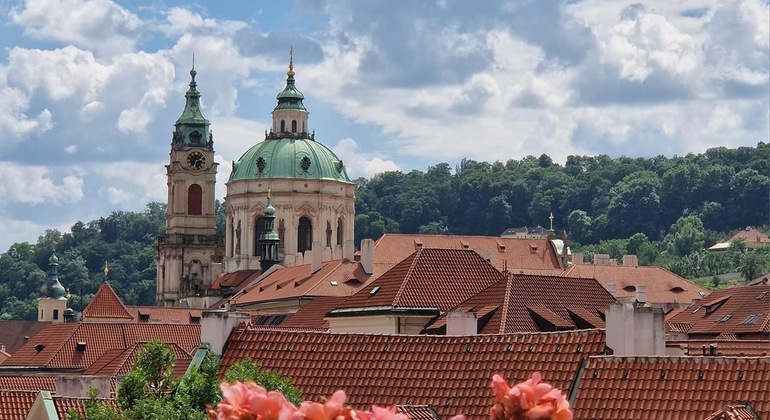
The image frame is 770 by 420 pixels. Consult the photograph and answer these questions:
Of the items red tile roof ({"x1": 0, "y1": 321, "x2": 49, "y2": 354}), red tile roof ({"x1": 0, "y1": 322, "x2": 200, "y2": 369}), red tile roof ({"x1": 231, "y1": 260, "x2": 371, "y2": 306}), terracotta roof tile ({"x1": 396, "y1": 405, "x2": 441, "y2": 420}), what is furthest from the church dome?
terracotta roof tile ({"x1": 396, "y1": 405, "x2": 441, "y2": 420})

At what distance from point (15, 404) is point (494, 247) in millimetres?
116578

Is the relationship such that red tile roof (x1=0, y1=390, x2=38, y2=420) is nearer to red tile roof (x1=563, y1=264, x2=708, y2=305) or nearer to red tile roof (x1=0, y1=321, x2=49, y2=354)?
red tile roof (x1=563, y1=264, x2=708, y2=305)

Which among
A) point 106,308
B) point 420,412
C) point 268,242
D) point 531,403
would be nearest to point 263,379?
point 420,412

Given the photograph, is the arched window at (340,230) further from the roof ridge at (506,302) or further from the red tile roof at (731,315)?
the roof ridge at (506,302)

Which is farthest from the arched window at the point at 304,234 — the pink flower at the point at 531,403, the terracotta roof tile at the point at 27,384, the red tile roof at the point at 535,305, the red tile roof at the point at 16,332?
the pink flower at the point at 531,403

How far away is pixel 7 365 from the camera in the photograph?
110312mm

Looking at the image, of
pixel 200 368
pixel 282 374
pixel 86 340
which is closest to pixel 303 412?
pixel 200 368

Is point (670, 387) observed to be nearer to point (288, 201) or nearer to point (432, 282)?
point (432, 282)

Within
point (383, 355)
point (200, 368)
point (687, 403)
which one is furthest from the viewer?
point (383, 355)

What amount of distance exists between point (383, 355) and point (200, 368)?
4.03 m

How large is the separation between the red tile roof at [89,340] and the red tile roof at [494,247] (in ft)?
122

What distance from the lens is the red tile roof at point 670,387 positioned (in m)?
33.7

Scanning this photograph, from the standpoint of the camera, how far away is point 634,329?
37625 millimetres

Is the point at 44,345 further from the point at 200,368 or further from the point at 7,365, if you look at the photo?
the point at 200,368
